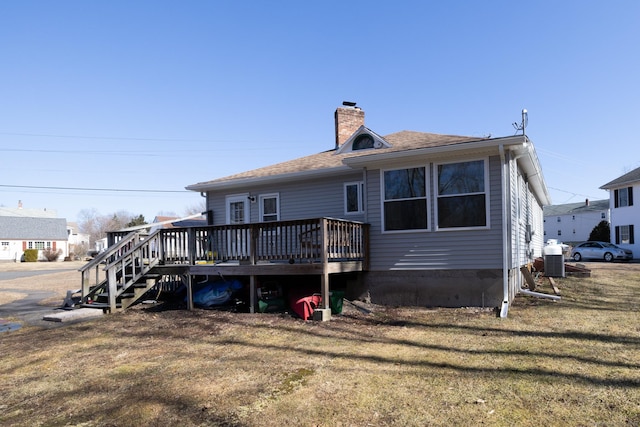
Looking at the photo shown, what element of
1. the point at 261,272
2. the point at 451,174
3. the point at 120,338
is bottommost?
the point at 120,338

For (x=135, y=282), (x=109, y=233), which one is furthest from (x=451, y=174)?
(x=109, y=233)

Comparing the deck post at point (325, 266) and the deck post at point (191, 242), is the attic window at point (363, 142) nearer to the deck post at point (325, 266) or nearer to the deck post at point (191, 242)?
the deck post at point (325, 266)

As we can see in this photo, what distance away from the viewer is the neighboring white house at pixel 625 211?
1136 inches

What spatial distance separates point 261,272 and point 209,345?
2.77m

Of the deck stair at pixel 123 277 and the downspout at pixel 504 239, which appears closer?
the downspout at pixel 504 239

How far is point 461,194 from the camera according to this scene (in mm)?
9047

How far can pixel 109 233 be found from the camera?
11391 mm

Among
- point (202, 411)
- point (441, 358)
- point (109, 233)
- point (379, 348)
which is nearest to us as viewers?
point (202, 411)

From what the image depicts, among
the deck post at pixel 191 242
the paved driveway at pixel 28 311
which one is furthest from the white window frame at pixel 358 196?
the paved driveway at pixel 28 311

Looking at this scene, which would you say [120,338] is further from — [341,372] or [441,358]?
[441,358]

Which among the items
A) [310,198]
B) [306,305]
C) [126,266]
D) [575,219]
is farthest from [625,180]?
[126,266]

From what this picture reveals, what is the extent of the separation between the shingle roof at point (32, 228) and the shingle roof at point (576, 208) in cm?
6892

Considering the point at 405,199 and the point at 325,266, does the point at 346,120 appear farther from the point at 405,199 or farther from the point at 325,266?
the point at 325,266

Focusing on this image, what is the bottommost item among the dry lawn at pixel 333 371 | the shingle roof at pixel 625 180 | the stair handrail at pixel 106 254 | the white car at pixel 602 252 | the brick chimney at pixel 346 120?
the white car at pixel 602 252
